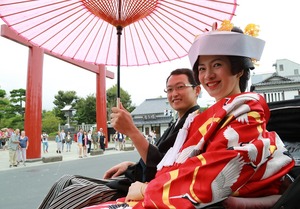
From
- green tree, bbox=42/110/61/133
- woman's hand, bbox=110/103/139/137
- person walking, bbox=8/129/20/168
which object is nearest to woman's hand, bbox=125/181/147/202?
woman's hand, bbox=110/103/139/137

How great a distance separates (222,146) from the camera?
1.04 meters

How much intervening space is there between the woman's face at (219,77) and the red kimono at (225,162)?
0.07m

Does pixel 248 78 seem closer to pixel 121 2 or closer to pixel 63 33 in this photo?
pixel 121 2

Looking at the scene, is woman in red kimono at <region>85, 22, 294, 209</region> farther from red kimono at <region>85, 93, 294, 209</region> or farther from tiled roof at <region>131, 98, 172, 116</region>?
tiled roof at <region>131, 98, 172, 116</region>

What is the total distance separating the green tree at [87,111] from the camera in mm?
43500

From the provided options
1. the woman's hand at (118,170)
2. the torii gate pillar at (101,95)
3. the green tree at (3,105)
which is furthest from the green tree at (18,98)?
the woman's hand at (118,170)

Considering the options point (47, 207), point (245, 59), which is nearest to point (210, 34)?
point (245, 59)

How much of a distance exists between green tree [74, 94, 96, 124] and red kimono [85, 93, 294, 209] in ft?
142

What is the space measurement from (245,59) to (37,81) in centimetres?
1228

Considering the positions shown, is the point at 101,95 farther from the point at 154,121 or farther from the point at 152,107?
the point at 152,107

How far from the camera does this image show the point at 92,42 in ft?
8.00

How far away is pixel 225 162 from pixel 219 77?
45 cm

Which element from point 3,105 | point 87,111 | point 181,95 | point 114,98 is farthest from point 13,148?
point 114,98

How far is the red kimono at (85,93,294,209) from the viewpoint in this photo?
983mm
